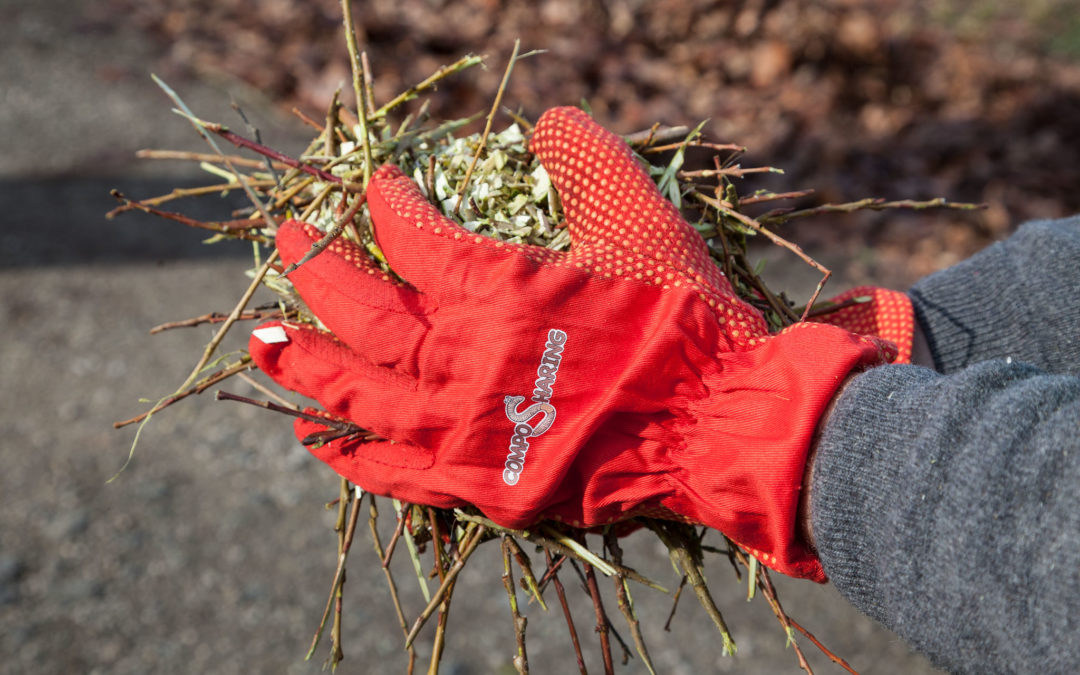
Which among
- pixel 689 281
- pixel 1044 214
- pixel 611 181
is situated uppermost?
pixel 611 181

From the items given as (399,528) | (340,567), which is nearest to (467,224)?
(399,528)

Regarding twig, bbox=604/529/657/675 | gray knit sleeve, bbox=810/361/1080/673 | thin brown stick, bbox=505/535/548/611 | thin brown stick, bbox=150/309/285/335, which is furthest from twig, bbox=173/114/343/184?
gray knit sleeve, bbox=810/361/1080/673

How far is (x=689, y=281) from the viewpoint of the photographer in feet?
5.61

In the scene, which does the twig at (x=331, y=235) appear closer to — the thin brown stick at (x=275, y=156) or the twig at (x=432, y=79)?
the thin brown stick at (x=275, y=156)

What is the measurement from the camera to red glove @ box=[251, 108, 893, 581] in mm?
1603

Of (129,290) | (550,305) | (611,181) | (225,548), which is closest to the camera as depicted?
(550,305)

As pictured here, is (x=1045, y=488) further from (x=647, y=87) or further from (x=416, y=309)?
(x=647, y=87)

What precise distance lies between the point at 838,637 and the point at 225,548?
2.70 m

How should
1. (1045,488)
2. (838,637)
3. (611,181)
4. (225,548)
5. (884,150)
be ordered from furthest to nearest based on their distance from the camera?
(884,150), (225,548), (838,637), (611,181), (1045,488)

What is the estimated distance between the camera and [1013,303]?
6.70 ft

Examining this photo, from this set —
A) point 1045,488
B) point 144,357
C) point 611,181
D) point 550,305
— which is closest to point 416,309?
point 550,305

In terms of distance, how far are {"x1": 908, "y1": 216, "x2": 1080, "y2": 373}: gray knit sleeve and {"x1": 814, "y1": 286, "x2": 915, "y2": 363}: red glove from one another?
0.12 meters

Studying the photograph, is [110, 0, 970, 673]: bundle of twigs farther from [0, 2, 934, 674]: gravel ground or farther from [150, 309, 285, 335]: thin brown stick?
[0, 2, 934, 674]: gravel ground

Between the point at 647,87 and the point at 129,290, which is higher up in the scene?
the point at 647,87
